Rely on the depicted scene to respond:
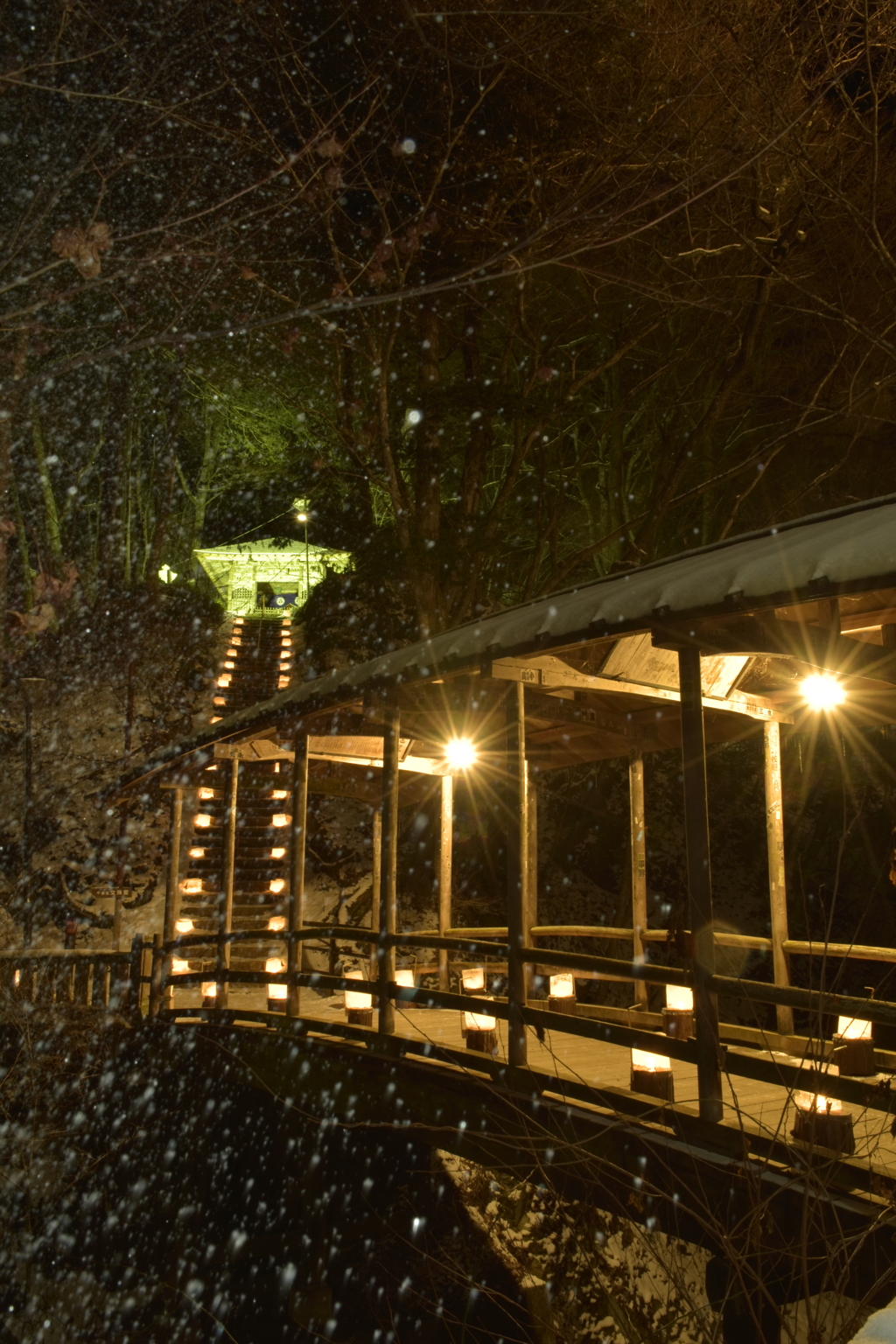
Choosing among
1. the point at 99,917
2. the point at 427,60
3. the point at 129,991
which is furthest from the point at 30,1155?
the point at 427,60

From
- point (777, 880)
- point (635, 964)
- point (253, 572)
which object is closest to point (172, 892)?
point (777, 880)

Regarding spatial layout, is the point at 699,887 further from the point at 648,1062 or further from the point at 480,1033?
the point at 480,1033

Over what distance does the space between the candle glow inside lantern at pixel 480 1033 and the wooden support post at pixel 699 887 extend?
1.94 metres

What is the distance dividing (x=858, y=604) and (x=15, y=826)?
60.0 ft

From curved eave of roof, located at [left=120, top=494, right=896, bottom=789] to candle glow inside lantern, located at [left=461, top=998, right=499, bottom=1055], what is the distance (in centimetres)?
223

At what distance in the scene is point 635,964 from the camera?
183 inches

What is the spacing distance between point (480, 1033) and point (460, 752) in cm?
305

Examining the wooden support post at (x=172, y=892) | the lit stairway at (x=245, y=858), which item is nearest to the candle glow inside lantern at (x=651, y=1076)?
the wooden support post at (x=172, y=892)

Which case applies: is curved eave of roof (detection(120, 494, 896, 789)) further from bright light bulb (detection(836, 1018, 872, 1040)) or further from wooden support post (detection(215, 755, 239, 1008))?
wooden support post (detection(215, 755, 239, 1008))

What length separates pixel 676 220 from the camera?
1198cm

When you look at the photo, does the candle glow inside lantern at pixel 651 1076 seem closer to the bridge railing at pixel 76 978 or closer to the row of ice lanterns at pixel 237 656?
the bridge railing at pixel 76 978

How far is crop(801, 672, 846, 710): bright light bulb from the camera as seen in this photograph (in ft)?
18.8

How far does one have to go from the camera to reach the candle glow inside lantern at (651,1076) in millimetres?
4828

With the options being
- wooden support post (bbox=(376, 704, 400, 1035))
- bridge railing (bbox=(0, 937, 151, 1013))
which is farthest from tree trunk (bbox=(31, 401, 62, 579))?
wooden support post (bbox=(376, 704, 400, 1035))
